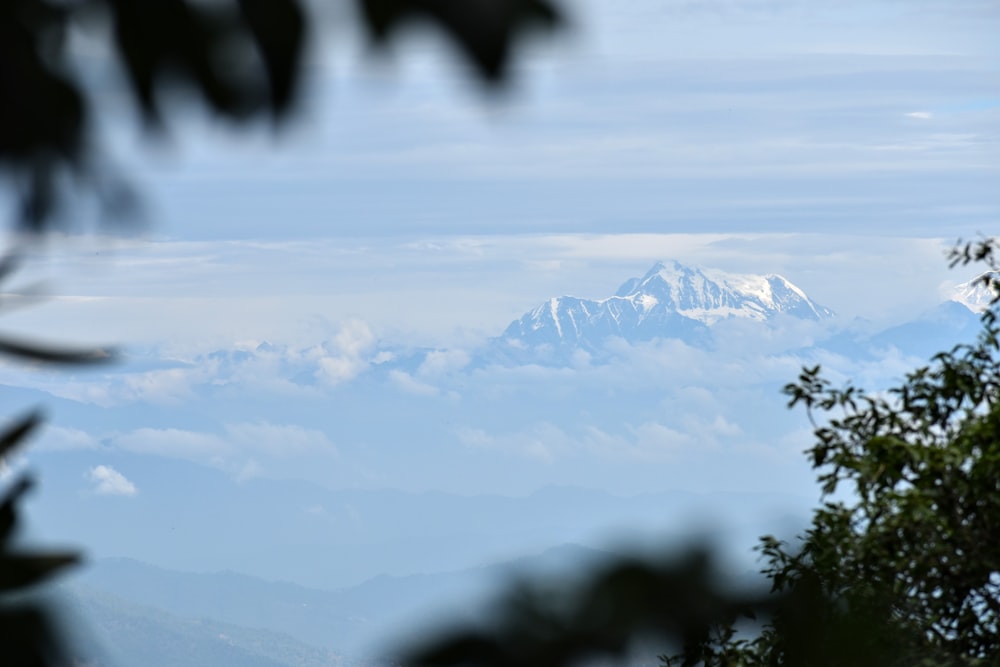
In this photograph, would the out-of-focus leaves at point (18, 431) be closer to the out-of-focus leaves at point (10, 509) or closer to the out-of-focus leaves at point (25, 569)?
the out-of-focus leaves at point (10, 509)

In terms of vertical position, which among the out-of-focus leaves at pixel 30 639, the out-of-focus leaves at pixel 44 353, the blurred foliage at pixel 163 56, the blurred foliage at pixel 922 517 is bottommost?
the blurred foliage at pixel 922 517

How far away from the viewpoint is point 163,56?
3.95ft

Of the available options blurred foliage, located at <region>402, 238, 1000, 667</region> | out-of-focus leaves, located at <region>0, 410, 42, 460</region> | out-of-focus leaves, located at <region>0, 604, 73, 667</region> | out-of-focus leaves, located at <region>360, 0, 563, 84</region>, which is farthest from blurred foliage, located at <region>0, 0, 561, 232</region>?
blurred foliage, located at <region>402, 238, 1000, 667</region>

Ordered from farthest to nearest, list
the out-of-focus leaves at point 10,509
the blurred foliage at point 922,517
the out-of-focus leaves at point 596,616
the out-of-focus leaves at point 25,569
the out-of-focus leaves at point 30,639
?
the blurred foliage at point 922,517 → the out-of-focus leaves at point 10,509 → the out-of-focus leaves at point 25,569 → the out-of-focus leaves at point 30,639 → the out-of-focus leaves at point 596,616

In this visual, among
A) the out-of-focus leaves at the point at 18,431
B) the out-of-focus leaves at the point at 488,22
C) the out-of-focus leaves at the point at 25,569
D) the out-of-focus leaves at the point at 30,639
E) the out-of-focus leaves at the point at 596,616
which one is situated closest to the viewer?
the out-of-focus leaves at the point at 488,22

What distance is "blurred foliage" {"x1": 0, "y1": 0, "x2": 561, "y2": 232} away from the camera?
1.05m

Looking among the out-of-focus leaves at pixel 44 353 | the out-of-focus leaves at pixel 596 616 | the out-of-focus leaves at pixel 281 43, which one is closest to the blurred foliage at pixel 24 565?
the out-of-focus leaves at pixel 44 353

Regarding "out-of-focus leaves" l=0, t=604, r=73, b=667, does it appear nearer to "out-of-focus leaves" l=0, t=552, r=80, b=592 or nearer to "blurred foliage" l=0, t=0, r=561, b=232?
"out-of-focus leaves" l=0, t=552, r=80, b=592

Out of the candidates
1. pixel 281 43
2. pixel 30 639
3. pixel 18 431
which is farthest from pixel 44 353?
pixel 281 43

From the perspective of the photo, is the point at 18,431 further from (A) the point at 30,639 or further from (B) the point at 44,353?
(A) the point at 30,639

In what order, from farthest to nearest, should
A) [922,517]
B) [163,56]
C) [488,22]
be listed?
[922,517]
[163,56]
[488,22]

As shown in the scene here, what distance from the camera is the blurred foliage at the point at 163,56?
1.05 meters

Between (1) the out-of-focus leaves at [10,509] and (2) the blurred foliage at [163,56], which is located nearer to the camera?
(2) the blurred foliage at [163,56]

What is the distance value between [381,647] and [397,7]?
2.14ft
